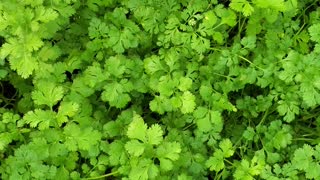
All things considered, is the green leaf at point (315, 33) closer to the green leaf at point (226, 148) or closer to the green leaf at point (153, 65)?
the green leaf at point (226, 148)

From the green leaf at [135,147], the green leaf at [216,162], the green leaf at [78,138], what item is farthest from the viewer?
the green leaf at [216,162]

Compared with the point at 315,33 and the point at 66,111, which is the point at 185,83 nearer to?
the point at 66,111

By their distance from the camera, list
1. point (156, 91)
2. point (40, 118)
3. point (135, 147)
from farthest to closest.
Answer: point (156, 91) → point (40, 118) → point (135, 147)

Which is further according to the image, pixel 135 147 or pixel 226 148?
pixel 226 148

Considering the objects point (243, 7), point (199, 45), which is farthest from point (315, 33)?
point (199, 45)

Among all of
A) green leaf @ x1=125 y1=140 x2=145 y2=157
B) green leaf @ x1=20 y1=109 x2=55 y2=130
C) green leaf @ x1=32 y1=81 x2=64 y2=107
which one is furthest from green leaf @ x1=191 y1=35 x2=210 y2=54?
green leaf @ x1=20 y1=109 x2=55 y2=130

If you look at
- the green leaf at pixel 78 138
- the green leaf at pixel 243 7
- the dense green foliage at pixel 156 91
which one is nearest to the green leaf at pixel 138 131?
the dense green foliage at pixel 156 91

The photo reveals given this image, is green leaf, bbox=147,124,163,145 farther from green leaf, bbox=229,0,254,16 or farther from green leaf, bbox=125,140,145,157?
green leaf, bbox=229,0,254,16

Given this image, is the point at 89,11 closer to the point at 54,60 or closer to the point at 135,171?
the point at 54,60
